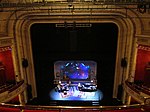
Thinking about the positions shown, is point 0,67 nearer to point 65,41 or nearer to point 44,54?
point 44,54

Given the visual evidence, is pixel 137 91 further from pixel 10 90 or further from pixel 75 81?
pixel 10 90

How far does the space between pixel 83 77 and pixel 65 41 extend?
9.04ft

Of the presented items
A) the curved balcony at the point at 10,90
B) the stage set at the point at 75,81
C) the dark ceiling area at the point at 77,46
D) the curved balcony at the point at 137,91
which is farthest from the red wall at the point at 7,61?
the curved balcony at the point at 137,91

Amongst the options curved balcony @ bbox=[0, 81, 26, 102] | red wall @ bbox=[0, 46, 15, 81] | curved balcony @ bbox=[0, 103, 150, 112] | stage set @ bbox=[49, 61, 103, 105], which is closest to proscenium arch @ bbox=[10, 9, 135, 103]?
red wall @ bbox=[0, 46, 15, 81]

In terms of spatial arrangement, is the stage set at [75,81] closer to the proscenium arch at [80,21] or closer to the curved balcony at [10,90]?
the proscenium arch at [80,21]

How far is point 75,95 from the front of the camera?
43.8ft

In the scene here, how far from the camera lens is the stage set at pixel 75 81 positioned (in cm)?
1329

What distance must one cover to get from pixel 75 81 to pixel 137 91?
14.4 ft

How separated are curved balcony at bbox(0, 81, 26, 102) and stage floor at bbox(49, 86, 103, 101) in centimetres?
217

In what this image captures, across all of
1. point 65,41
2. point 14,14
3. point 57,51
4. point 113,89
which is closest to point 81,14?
point 65,41

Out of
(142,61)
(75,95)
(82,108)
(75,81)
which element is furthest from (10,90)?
(82,108)

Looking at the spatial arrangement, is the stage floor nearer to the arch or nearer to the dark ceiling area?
the dark ceiling area

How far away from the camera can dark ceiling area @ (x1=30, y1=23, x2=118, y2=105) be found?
12.4m

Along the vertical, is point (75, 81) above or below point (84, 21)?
below
